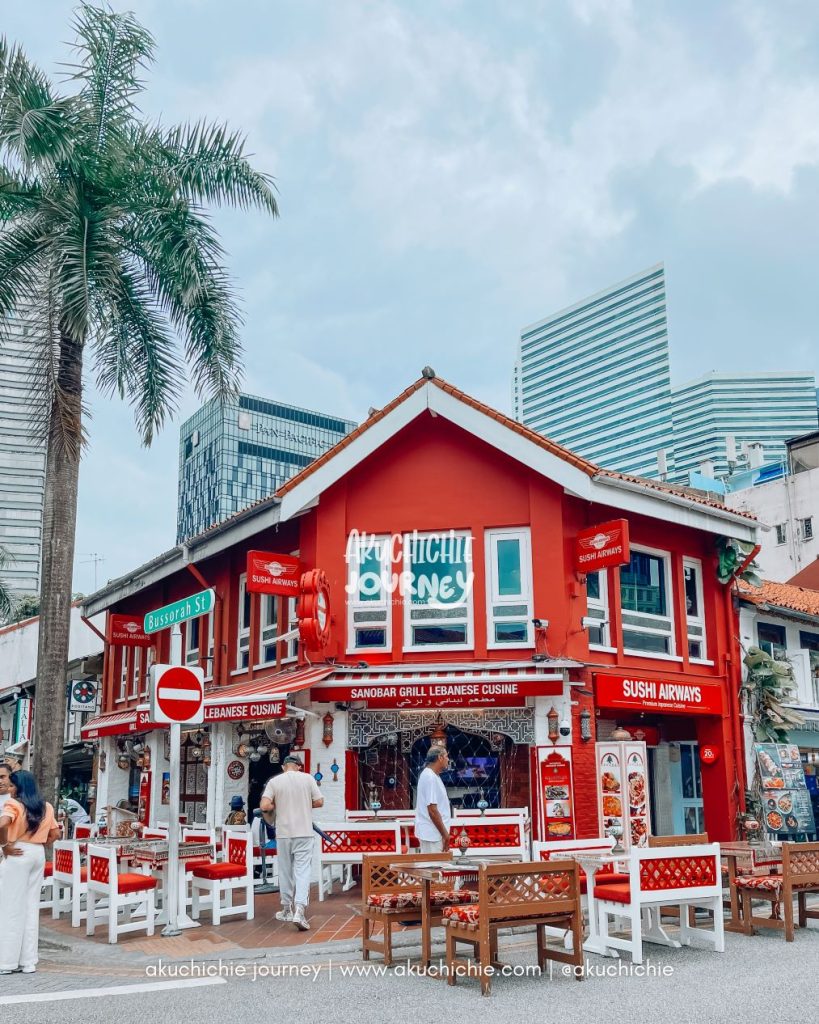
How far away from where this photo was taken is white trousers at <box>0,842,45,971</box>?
887 centimetres

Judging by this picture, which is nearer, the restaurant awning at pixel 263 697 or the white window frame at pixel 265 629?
the restaurant awning at pixel 263 697

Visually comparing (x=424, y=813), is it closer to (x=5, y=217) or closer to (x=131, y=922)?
(x=131, y=922)

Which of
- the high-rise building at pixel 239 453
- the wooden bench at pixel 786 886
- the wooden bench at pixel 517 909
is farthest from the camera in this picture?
the high-rise building at pixel 239 453

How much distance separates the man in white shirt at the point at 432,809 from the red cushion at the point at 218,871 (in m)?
2.00

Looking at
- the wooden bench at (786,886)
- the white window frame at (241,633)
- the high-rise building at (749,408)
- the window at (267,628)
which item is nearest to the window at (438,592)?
the window at (267,628)

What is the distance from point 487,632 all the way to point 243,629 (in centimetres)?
553

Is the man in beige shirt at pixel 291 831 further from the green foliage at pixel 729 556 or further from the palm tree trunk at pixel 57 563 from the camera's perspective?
the green foliage at pixel 729 556

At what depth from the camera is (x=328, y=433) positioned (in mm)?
134250

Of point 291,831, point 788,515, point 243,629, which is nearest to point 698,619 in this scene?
point 243,629

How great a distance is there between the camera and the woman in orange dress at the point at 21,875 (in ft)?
29.1

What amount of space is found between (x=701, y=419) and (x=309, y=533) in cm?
14817

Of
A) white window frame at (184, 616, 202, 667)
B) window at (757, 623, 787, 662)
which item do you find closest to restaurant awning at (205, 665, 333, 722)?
white window frame at (184, 616, 202, 667)

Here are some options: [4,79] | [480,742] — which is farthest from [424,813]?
[4,79]

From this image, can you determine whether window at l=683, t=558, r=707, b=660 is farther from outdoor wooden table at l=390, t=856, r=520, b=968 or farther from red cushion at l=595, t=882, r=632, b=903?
outdoor wooden table at l=390, t=856, r=520, b=968
